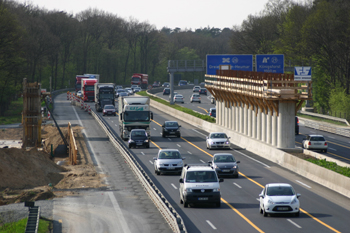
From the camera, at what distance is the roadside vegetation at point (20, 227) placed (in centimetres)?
2206

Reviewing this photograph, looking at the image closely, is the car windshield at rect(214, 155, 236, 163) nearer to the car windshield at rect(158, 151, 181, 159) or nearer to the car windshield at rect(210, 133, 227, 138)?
the car windshield at rect(158, 151, 181, 159)

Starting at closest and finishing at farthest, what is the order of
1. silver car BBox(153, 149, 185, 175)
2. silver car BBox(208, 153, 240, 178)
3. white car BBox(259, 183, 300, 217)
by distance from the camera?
white car BBox(259, 183, 300, 217), silver car BBox(208, 153, 240, 178), silver car BBox(153, 149, 185, 175)

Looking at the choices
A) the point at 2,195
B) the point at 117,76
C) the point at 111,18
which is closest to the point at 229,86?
the point at 2,195

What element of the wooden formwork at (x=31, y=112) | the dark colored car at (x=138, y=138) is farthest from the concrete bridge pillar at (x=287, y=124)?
the wooden formwork at (x=31, y=112)

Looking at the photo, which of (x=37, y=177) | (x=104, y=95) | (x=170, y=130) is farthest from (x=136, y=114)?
(x=104, y=95)

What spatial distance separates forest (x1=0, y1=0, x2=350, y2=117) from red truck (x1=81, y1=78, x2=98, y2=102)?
10010mm

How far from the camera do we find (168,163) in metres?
35.3

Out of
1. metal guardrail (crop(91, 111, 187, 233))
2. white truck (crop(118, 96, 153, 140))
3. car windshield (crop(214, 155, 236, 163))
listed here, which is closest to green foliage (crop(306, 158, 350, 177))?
car windshield (crop(214, 155, 236, 163))

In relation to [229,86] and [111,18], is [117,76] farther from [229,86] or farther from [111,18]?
[229,86]

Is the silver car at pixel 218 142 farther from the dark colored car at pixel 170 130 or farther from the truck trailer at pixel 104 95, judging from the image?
the truck trailer at pixel 104 95

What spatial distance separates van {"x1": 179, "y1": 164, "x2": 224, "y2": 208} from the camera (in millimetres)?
24719

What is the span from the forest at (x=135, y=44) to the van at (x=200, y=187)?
2273 inches

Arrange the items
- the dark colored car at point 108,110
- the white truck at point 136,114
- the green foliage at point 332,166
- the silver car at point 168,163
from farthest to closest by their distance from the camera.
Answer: the dark colored car at point 108,110
the white truck at point 136,114
the silver car at point 168,163
the green foliage at point 332,166

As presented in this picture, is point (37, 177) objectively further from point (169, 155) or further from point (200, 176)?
point (200, 176)
